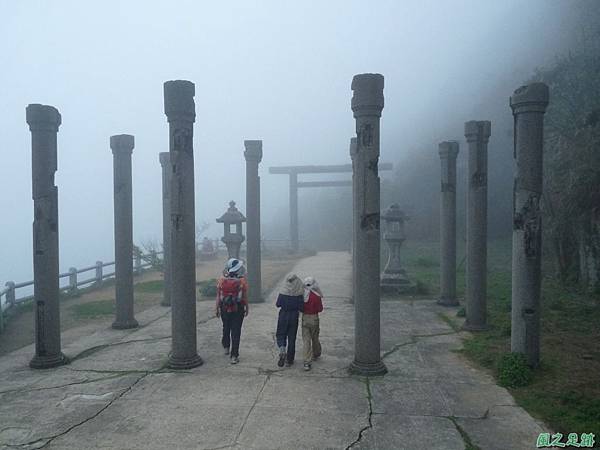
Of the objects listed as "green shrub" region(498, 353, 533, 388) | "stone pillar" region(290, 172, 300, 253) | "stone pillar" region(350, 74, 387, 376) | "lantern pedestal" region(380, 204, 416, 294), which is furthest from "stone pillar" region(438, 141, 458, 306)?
"stone pillar" region(290, 172, 300, 253)

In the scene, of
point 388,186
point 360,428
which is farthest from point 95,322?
point 388,186

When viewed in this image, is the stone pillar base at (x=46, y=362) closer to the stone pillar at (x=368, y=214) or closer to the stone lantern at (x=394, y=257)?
the stone pillar at (x=368, y=214)

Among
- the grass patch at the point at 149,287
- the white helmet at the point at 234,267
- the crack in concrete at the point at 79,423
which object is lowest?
the grass patch at the point at 149,287

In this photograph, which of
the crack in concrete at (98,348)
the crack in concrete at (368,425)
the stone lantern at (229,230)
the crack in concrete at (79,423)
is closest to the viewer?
the crack in concrete at (368,425)

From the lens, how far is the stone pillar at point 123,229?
33.1 ft

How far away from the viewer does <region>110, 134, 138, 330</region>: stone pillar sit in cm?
1009

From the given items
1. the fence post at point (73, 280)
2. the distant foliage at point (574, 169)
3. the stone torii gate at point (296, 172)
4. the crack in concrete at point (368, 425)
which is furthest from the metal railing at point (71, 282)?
the stone torii gate at point (296, 172)

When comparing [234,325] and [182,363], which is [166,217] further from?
[182,363]

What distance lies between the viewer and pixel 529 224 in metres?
→ 6.63

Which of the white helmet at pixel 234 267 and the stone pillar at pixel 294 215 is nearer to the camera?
the white helmet at pixel 234 267

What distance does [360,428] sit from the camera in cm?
505

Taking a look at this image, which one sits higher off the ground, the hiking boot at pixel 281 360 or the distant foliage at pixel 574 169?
the distant foliage at pixel 574 169

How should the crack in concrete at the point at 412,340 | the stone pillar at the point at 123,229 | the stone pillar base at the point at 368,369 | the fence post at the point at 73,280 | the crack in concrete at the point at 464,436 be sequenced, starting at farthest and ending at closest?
the fence post at the point at 73,280 → the stone pillar at the point at 123,229 → the crack in concrete at the point at 412,340 → the stone pillar base at the point at 368,369 → the crack in concrete at the point at 464,436

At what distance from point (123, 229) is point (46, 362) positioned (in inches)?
129
